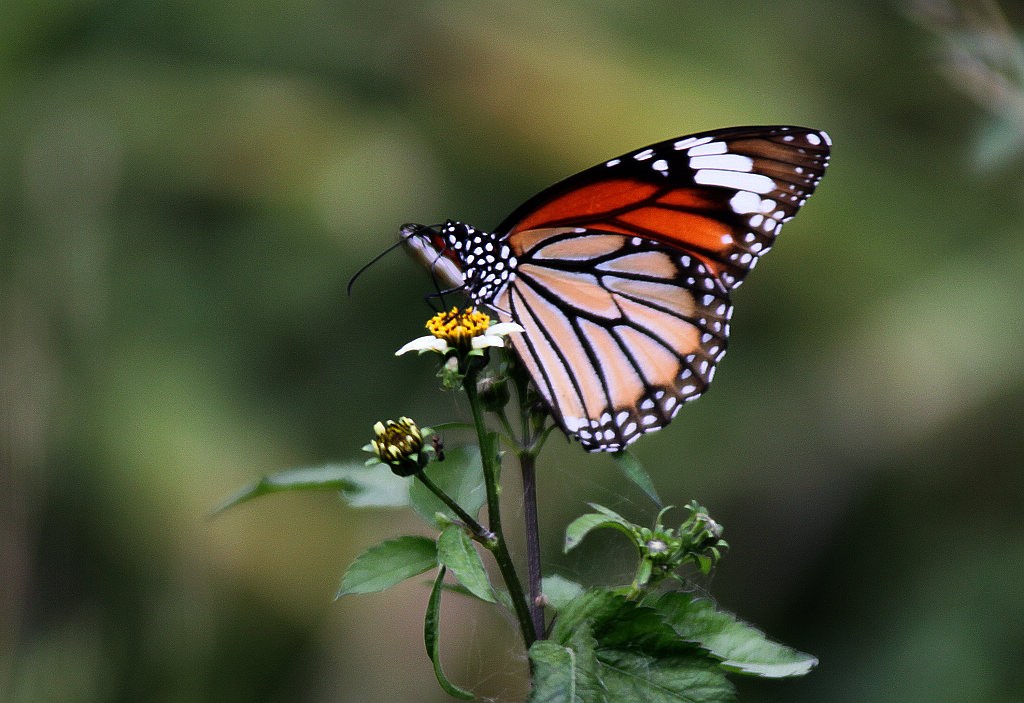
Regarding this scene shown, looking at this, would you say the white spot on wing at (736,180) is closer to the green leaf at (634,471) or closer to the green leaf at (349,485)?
the green leaf at (634,471)

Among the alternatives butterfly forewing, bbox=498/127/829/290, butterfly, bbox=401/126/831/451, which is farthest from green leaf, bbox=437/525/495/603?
butterfly forewing, bbox=498/127/829/290

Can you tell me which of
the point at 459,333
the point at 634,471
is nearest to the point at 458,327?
the point at 459,333

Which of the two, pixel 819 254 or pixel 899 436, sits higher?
pixel 819 254

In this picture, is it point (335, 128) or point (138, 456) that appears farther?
point (335, 128)

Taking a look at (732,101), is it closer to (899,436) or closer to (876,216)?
(876,216)

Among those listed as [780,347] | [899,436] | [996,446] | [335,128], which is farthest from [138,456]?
[996,446]

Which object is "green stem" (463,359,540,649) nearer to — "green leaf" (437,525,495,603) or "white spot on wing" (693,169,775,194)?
"green leaf" (437,525,495,603)
